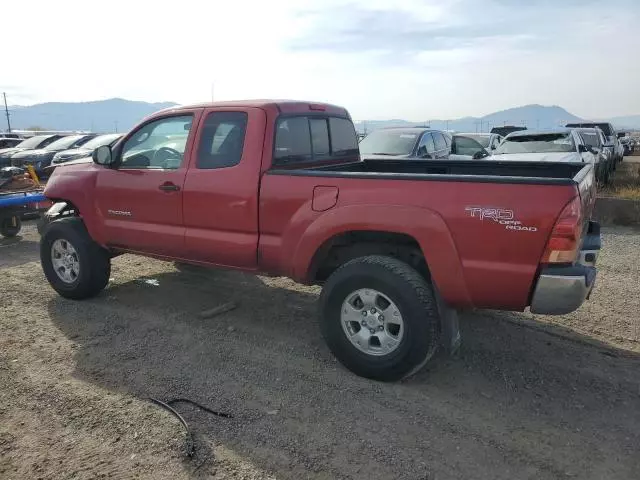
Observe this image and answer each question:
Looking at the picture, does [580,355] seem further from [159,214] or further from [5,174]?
[5,174]

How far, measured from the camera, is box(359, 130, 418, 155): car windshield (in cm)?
1017

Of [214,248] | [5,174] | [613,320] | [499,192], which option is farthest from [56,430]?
[5,174]

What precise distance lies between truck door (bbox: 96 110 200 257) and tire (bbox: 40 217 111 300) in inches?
11.1

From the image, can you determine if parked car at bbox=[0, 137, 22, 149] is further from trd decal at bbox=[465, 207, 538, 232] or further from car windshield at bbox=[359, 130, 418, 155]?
trd decal at bbox=[465, 207, 538, 232]

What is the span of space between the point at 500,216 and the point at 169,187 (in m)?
2.89

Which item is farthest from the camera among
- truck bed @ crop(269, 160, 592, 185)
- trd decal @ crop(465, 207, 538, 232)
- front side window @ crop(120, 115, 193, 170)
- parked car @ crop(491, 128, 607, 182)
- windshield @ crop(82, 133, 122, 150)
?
windshield @ crop(82, 133, 122, 150)

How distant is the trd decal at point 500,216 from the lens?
3223 millimetres

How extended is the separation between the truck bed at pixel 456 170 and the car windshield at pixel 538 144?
22.9ft

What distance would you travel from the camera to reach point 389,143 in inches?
412

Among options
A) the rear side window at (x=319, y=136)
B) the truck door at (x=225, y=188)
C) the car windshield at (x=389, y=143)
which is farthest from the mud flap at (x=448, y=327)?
the car windshield at (x=389, y=143)

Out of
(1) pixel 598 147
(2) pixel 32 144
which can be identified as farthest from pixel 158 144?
(2) pixel 32 144

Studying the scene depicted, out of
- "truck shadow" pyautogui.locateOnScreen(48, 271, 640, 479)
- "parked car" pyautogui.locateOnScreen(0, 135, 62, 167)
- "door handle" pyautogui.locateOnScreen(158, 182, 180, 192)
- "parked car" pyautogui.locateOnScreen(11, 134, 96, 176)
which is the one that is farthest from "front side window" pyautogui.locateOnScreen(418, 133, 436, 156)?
"parked car" pyautogui.locateOnScreen(0, 135, 62, 167)

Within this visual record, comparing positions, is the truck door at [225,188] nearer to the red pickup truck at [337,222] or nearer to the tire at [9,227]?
the red pickup truck at [337,222]

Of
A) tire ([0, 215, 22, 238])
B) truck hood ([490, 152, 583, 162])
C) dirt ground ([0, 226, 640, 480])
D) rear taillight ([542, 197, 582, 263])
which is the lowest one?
dirt ground ([0, 226, 640, 480])
